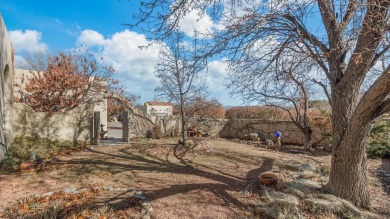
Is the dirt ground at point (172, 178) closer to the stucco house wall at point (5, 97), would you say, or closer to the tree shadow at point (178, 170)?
the tree shadow at point (178, 170)

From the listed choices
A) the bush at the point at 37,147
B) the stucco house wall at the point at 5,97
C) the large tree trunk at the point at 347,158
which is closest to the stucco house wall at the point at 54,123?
the bush at the point at 37,147

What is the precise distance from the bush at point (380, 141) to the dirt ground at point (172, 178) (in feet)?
2.51

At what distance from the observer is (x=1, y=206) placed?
3.83 metres

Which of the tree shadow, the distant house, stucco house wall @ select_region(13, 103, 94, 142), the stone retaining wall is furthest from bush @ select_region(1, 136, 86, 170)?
the stone retaining wall

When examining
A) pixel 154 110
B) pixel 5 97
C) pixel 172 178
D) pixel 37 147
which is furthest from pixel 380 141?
pixel 5 97

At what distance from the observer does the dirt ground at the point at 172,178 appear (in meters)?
3.95

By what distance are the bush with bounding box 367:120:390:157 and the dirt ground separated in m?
0.77

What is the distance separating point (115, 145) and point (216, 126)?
6.79 m

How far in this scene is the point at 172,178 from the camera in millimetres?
5195

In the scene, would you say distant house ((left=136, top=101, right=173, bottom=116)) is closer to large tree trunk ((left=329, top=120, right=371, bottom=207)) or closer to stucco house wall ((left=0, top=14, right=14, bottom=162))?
stucco house wall ((left=0, top=14, right=14, bottom=162))

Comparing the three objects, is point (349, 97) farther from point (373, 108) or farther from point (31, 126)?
point (31, 126)

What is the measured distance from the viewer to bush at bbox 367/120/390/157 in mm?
8711

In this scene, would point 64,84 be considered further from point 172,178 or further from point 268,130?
point 268,130

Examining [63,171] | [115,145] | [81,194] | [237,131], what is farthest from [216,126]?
[81,194]
